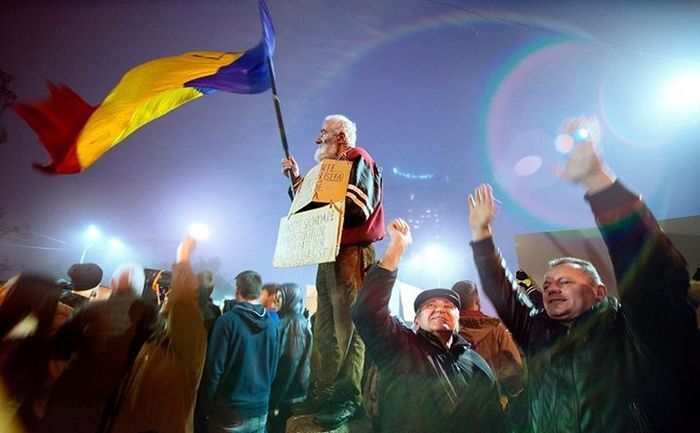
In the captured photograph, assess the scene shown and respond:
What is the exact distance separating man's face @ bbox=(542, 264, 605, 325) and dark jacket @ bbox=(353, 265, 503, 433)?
0.67 m

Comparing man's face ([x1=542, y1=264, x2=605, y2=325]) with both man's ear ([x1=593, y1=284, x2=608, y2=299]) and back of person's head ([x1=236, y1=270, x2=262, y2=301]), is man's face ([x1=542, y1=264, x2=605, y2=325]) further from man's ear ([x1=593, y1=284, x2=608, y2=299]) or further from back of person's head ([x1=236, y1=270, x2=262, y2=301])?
back of person's head ([x1=236, y1=270, x2=262, y2=301])

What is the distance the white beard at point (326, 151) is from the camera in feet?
11.1

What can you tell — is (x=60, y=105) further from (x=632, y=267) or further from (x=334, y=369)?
(x=632, y=267)

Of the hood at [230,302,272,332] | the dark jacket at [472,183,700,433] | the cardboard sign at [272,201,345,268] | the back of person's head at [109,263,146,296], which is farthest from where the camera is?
the hood at [230,302,272,332]

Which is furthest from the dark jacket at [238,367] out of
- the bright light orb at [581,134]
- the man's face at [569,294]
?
the bright light orb at [581,134]

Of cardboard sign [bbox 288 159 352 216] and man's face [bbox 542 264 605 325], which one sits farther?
cardboard sign [bbox 288 159 352 216]

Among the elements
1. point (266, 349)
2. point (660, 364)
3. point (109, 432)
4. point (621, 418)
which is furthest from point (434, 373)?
point (109, 432)

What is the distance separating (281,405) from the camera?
3.72 meters

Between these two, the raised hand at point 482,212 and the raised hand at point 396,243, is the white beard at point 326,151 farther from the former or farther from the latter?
the raised hand at point 482,212

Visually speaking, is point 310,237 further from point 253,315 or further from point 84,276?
point 84,276

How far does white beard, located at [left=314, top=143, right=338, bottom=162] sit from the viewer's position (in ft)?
11.1

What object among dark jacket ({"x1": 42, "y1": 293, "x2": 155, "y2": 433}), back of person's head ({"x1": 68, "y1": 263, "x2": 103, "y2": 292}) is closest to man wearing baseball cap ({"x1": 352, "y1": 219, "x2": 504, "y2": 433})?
dark jacket ({"x1": 42, "y1": 293, "x2": 155, "y2": 433})

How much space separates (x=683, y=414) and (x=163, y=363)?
303 cm

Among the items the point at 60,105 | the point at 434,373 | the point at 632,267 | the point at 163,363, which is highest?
the point at 60,105
